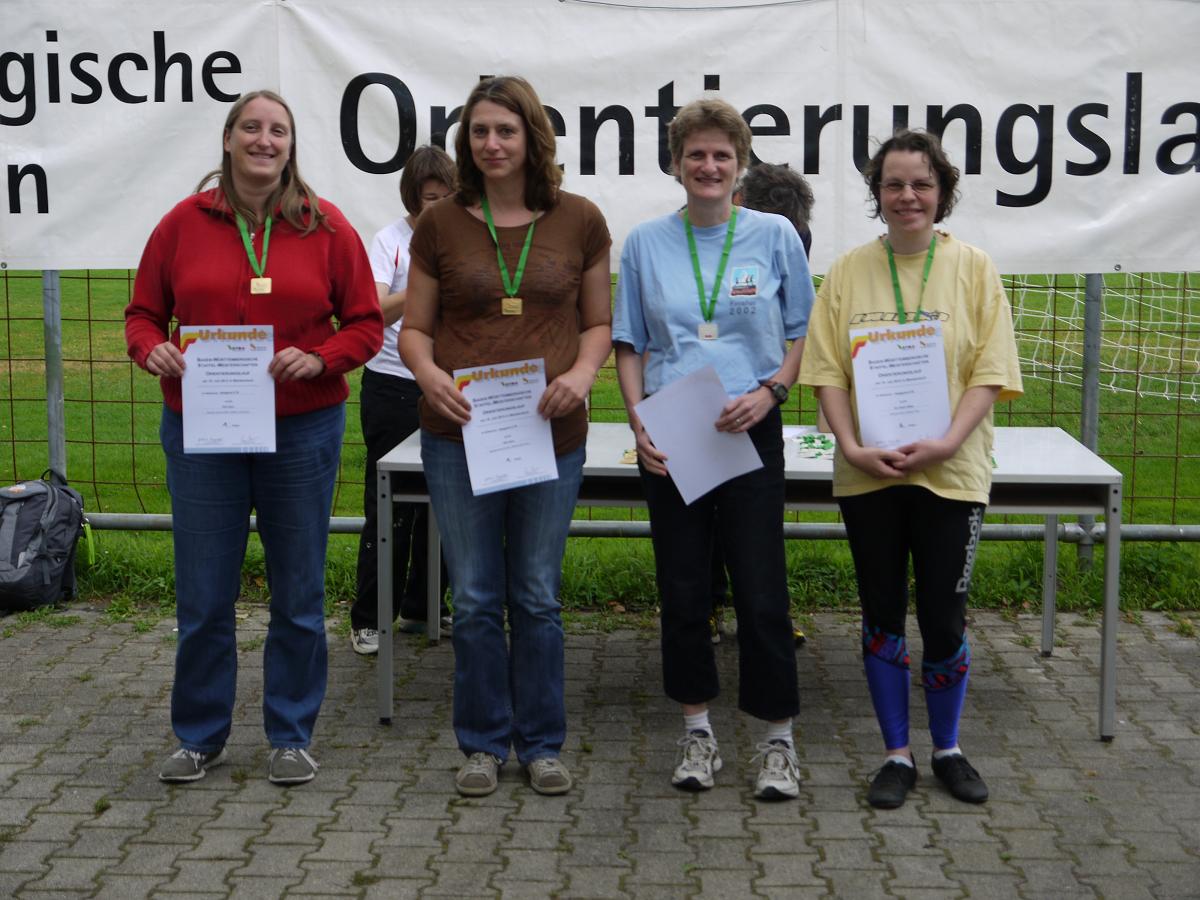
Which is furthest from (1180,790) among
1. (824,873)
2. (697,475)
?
(697,475)

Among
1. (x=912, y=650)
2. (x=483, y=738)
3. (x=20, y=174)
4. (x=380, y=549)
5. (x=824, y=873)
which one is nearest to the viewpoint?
(x=824, y=873)

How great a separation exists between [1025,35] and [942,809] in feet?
11.0

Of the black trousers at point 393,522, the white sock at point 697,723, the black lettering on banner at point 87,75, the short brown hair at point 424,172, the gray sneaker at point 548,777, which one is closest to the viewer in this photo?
the gray sneaker at point 548,777

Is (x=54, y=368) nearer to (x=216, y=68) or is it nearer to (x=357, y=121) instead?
(x=216, y=68)

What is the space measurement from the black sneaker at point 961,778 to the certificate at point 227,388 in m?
2.14

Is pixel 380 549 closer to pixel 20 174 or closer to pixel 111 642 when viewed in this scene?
pixel 111 642

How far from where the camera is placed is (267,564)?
434 cm

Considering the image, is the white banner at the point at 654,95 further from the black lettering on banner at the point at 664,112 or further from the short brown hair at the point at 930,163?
the short brown hair at the point at 930,163

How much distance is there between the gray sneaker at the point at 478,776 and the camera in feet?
13.8

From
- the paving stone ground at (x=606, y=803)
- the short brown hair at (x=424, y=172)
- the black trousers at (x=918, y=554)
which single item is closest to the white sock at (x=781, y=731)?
the paving stone ground at (x=606, y=803)

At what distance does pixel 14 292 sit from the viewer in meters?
13.7

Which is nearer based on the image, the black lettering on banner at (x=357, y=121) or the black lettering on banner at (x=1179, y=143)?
the black lettering on banner at (x=1179, y=143)

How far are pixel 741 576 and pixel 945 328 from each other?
89cm

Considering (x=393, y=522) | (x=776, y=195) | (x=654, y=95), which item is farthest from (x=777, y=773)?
(x=654, y=95)
